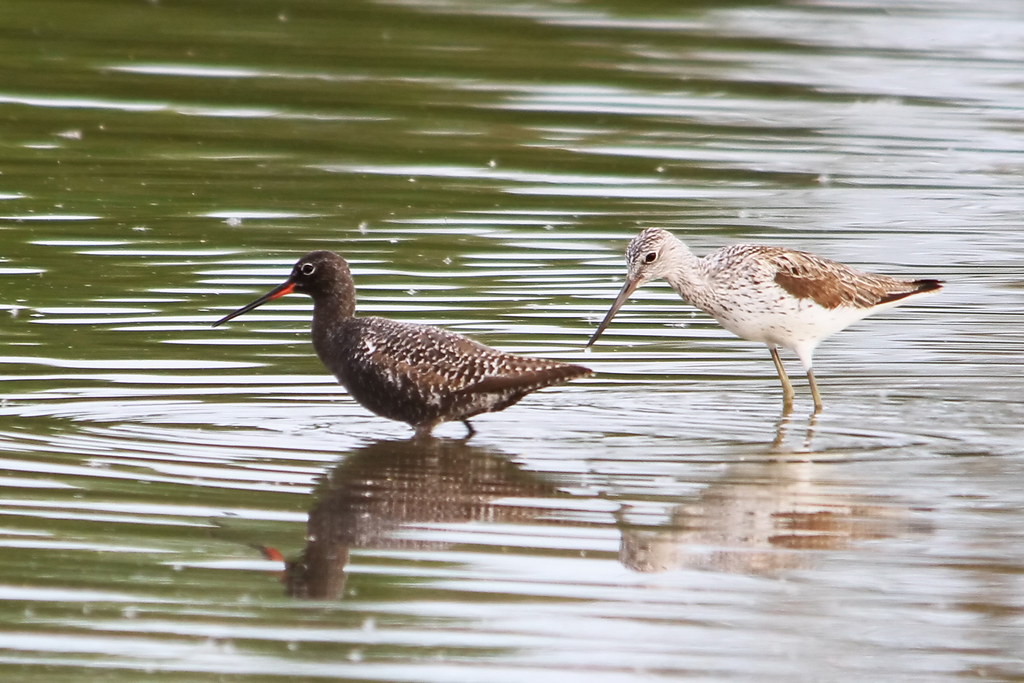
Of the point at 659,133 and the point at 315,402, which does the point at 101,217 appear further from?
the point at 659,133

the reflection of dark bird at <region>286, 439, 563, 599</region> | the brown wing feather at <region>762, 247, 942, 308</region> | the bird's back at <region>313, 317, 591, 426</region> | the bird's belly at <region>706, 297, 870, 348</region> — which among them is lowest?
the reflection of dark bird at <region>286, 439, 563, 599</region>

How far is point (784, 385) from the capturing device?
36.4ft

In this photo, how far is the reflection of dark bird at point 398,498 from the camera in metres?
7.95

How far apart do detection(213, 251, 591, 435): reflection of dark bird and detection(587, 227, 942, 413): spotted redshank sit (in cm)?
117

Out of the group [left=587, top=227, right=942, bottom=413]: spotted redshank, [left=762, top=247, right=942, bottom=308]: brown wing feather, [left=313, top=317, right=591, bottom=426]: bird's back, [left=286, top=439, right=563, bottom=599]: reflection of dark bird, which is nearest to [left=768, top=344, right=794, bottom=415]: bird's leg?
[left=587, top=227, right=942, bottom=413]: spotted redshank

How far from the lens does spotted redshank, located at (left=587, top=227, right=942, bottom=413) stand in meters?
11.3

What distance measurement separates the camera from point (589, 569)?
7855 millimetres

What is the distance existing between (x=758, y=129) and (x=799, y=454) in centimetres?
1007

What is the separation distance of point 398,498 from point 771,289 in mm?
3171

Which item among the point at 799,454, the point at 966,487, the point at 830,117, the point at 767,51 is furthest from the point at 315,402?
the point at 767,51

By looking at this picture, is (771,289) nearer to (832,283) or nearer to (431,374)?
(832,283)

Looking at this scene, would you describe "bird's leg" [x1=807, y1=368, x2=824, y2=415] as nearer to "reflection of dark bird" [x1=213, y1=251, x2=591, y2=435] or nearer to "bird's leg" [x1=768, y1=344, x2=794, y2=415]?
"bird's leg" [x1=768, y1=344, x2=794, y2=415]

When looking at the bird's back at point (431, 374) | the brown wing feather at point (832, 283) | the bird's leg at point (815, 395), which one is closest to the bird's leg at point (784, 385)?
the bird's leg at point (815, 395)

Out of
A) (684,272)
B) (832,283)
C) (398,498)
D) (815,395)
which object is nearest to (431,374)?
(398,498)
